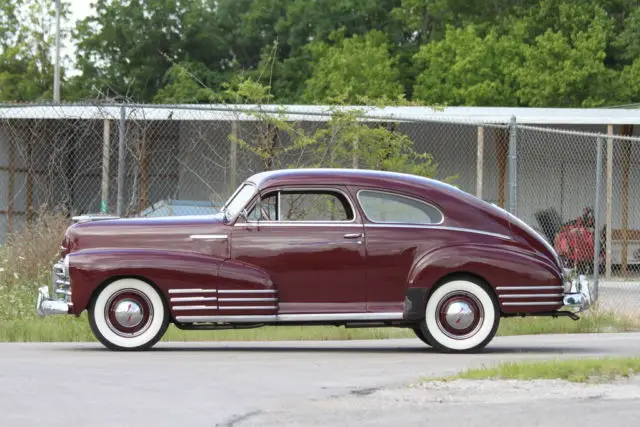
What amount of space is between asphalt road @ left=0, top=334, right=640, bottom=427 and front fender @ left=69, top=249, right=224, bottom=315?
597mm

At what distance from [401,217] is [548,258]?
1.39 meters

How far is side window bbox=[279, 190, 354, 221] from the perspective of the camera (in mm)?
12984

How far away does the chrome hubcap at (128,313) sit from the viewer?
40.9ft

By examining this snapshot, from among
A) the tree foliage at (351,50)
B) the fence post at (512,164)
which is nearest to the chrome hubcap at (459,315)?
the fence post at (512,164)

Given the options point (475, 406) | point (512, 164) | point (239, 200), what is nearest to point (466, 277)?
point (239, 200)

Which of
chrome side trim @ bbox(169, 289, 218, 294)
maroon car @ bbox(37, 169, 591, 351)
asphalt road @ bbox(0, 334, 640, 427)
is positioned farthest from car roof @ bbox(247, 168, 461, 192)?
asphalt road @ bbox(0, 334, 640, 427)

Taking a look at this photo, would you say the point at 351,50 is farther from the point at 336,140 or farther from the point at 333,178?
the point at 333,178

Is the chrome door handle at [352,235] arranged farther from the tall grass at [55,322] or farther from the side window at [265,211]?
the tall grass at [55,322]

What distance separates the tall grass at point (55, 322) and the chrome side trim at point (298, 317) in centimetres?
221

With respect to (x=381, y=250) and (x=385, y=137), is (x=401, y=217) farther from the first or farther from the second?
(x=385, y=137)

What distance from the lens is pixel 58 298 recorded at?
42.5ft

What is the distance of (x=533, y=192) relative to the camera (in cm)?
2864

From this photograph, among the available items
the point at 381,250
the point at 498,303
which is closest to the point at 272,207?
the point at 381,250

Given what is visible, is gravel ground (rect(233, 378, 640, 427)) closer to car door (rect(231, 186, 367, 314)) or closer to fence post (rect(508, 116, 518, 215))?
car door (rect(231, 186, 367, 314))
